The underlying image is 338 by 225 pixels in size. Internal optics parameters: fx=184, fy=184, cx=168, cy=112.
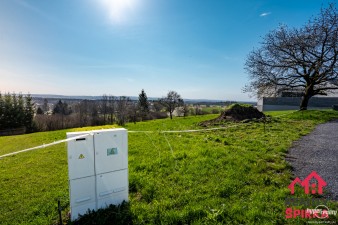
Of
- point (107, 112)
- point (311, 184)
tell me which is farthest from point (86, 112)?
point (311, 184)

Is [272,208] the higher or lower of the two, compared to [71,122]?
higher

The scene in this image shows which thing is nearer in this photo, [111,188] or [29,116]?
[111,188]

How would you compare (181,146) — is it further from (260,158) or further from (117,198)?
(117,198)

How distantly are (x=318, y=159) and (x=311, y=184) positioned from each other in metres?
1.81

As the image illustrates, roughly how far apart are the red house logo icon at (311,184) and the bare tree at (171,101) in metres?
35.6

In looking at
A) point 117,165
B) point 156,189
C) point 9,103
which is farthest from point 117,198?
point 9,103

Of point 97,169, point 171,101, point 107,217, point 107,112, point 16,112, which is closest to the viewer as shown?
point 107,217

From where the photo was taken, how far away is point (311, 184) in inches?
148

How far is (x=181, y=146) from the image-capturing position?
7.00 m

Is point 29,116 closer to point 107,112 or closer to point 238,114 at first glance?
point 107,112

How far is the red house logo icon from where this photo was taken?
3.51 m

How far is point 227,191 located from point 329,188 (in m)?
1.95

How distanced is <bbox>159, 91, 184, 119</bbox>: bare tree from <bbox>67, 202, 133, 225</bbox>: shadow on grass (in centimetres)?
3649

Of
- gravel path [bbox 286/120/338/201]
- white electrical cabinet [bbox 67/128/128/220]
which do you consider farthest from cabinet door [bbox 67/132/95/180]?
gravel path [bbox 286/120/338/201]
